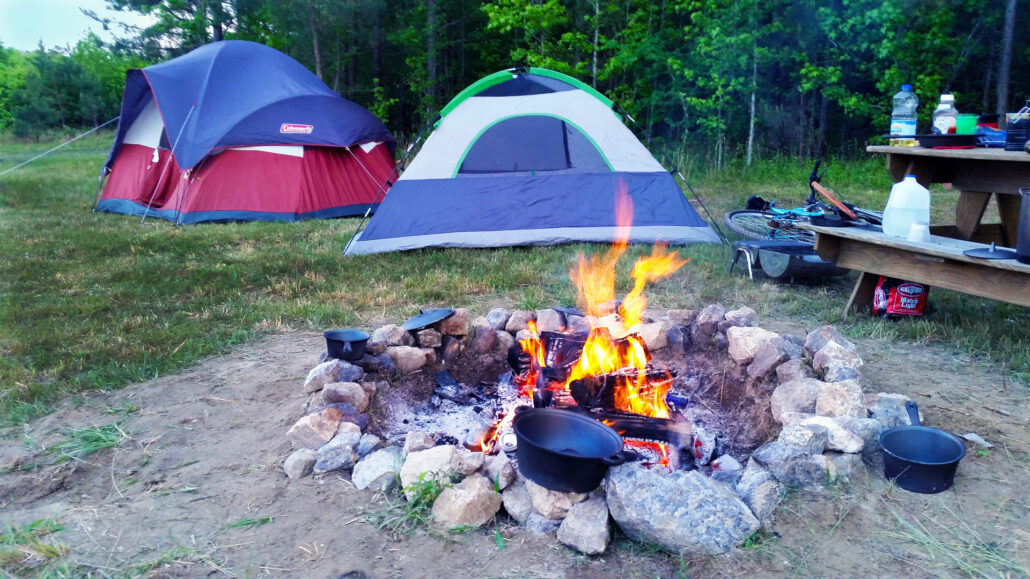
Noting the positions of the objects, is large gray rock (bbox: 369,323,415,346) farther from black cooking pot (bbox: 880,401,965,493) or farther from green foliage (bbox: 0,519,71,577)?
black cooking pot (bbox: 880,401,965,493)

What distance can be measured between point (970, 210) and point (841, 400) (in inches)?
105

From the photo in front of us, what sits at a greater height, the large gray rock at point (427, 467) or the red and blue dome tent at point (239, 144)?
the red and blue dome tent at point (239, 144)

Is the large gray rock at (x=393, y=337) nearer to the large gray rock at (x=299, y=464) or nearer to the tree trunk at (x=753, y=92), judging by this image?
the large gray rock at (x=299, y=464)

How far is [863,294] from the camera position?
14.5 ft

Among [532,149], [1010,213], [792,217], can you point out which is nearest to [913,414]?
[1010,213]

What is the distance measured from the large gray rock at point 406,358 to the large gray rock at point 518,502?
1321mm

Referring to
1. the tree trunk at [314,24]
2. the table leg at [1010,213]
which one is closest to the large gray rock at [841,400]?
the table leg at [1010,213]

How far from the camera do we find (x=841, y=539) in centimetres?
211

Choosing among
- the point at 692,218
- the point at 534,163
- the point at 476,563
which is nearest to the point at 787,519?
the point at 476,563

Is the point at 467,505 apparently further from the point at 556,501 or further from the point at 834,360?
the point at 834,360

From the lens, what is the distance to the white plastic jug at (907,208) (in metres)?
3.98

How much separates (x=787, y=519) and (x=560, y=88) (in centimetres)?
528

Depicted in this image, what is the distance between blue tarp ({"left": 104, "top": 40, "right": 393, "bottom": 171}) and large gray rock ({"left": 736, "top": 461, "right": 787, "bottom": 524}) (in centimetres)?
733

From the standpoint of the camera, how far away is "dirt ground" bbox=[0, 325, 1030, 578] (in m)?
2.03
